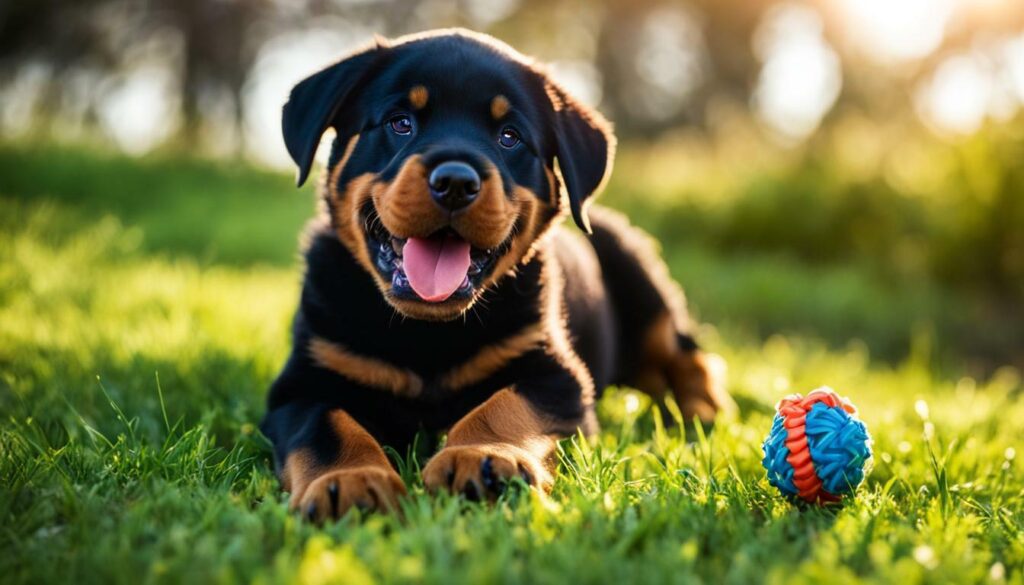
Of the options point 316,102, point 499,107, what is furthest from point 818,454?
point 316,102

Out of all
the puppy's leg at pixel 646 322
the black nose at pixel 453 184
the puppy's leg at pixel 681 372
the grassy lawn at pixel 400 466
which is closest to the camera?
the grassy lawn at pixel 400 466

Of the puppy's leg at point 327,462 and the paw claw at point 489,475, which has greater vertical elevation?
the paw claw at point 489,475

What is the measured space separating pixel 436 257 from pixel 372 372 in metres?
0.36

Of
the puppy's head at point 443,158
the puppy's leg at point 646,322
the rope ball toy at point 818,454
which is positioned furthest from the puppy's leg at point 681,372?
the rope ball toy at point 818,454

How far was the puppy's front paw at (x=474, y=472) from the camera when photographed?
1912 millimetres

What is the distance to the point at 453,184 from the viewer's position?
7.08 ft

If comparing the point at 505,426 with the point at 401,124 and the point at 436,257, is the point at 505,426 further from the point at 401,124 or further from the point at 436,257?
the point at 401,124

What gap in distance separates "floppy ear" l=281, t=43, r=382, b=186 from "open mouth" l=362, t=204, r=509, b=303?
263 mm

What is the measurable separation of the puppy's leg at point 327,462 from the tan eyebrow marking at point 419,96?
0.84 metres

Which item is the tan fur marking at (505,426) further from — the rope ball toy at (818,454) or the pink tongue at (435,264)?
the rope ball toy at (818,454)

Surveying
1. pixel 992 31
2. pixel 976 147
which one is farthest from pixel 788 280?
pixel 992 31

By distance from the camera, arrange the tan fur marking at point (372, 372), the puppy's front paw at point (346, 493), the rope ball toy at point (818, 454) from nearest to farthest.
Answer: the puppy's front paw at point (346, 493)
the rope ball toy at point (818, 454)
the tan fur marking at point (372, 372)

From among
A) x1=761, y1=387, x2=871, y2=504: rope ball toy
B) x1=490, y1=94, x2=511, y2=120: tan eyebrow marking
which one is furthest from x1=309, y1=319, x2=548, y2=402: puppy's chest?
x1=761, y1=387, x2=871, y2=504: rope ball toy

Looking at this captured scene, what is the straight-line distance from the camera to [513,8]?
63.3 feet
